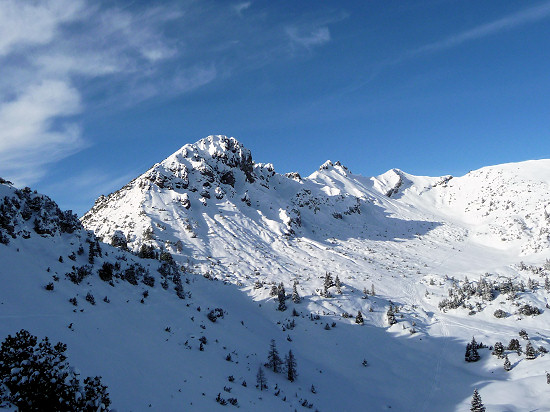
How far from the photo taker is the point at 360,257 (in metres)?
65.3

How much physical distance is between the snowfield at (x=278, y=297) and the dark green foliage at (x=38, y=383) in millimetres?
3508

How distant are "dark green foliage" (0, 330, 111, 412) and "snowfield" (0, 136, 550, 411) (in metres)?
3.51

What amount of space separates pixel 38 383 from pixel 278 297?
108ft

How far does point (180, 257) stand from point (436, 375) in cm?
3686

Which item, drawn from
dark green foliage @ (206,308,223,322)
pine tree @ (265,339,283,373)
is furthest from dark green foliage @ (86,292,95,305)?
→ pine tree @ (265,339,283,373)

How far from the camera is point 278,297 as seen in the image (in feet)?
135

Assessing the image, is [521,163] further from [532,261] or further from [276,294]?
[276,294]

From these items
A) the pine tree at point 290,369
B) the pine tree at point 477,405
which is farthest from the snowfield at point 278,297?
the pine tree at point 477,405

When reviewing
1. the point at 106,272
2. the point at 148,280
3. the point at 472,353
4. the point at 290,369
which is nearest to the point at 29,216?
the point at 106,272

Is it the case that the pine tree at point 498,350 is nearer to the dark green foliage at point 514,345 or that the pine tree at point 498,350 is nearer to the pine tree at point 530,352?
the dark green foliage at point 514,345

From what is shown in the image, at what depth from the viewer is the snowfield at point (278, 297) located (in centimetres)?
1775

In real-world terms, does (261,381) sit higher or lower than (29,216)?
lower

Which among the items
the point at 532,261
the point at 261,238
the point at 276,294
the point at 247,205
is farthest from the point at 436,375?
the point at 247,205

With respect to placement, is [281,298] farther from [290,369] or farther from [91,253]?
[91,253]
